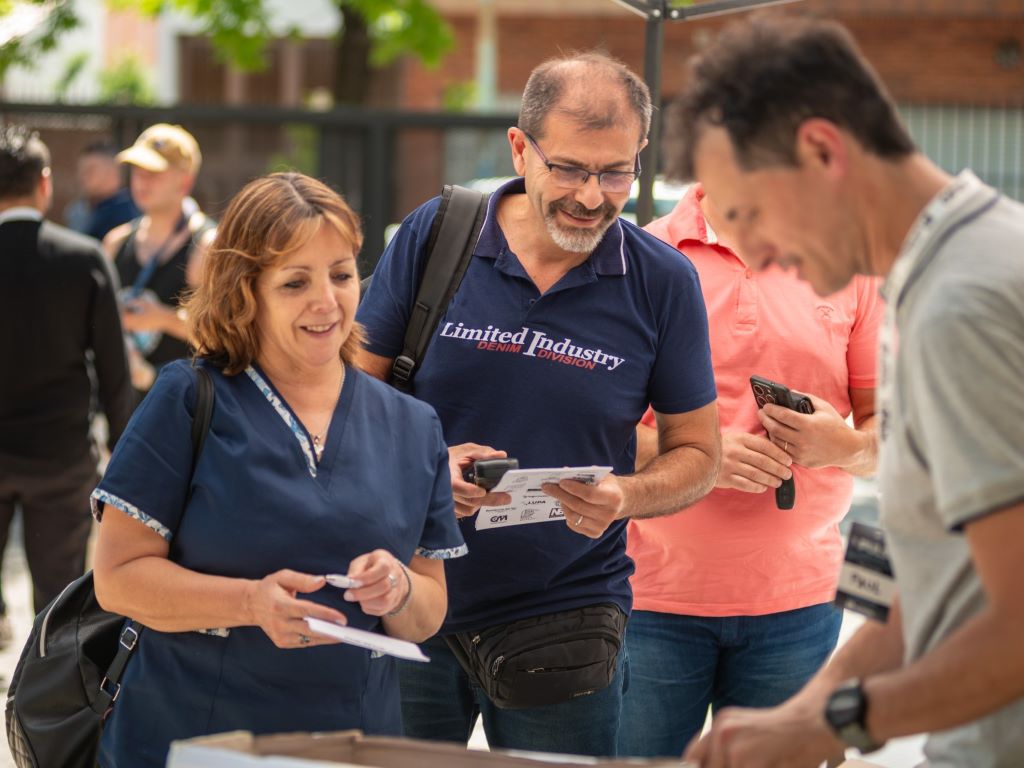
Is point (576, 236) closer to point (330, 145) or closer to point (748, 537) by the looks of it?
point (748, 537)

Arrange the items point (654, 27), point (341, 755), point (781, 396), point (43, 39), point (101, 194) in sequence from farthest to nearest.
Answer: point (43, 39) < point (101, 194) < point (654, 27) < point (781, 396) < point (341, 755)

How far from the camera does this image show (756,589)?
3529 millimetres

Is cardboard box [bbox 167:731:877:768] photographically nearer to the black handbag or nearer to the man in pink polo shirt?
the black handbag

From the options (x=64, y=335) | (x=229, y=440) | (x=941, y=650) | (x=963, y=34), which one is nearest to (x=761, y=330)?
(x=229, y=440)

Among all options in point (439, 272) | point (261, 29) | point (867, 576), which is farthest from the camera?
point (261, 29)

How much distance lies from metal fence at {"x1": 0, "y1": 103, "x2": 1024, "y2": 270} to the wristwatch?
9.08 m

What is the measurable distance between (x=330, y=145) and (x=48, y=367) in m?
5.72

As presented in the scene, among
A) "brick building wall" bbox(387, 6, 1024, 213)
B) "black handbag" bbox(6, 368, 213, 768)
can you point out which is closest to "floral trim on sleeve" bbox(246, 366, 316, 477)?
"black handbag" bbox(6, 368, 213, 768)

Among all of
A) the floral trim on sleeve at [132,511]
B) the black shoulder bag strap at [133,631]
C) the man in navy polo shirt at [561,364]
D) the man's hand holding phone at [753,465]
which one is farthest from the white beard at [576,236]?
the floral trim on sleeve at [132,511]

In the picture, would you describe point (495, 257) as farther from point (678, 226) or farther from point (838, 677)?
point (838, 677)

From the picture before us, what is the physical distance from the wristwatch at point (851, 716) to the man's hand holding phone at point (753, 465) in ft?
5.13

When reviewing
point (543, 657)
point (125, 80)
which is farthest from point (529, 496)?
point (125, 80)

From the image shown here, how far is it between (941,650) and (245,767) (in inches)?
36.5

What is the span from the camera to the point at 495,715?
10.8 ft
